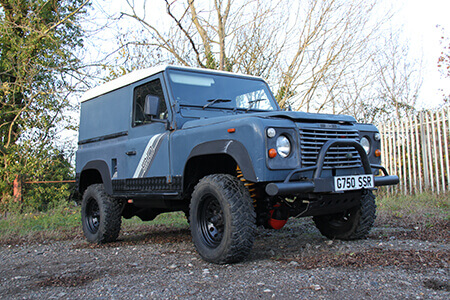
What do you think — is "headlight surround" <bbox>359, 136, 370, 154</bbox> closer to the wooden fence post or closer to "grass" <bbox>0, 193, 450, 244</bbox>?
"grass" <bbox>0, 193, 450, 244</bbox>

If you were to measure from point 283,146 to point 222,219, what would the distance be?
0.98 m

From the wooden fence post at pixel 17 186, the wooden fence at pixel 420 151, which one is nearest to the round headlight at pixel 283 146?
the wooden fence at pixel 420 151

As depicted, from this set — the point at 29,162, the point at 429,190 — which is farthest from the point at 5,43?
the point at 429,190

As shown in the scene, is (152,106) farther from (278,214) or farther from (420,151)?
Result: (420,151)

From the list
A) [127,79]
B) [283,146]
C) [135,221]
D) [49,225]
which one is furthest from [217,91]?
[49,225]

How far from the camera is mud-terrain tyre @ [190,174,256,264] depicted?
387 centimetres

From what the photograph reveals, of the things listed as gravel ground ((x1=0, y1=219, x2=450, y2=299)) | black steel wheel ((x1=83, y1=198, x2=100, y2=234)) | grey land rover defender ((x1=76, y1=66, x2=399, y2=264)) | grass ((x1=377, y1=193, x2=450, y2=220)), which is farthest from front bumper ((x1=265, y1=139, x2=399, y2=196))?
black steel wheel ((x1=83, y1=198, x2=100, y2=234))

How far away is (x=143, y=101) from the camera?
18.4ft

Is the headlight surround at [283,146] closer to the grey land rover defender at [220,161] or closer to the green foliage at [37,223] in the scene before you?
the grey land rover defender at [220,161]

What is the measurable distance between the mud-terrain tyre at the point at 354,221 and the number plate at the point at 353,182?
387mm

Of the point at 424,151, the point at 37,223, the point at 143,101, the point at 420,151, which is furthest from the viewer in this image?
the point at 420,151

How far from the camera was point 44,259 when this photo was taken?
5004mm

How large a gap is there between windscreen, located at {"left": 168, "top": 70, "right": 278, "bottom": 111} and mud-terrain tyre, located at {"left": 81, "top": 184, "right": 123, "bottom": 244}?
2123mm

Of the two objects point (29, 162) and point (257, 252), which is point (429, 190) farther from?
point (29, 162)
